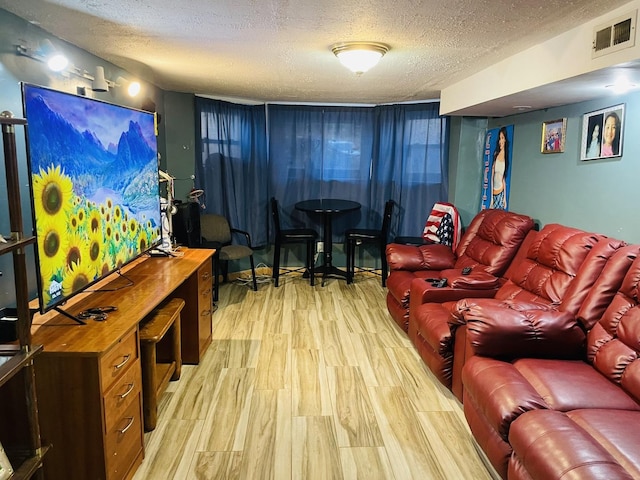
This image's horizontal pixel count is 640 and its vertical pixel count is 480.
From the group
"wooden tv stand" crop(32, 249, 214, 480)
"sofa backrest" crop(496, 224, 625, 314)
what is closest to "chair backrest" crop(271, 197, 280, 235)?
"sofa backrest" crop(496, 224, 625, 314)

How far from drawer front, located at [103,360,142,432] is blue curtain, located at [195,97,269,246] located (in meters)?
3.39

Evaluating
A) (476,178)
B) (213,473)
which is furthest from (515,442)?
(476,178)

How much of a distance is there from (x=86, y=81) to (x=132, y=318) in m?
1.82

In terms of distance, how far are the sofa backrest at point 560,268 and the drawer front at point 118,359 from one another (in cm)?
228

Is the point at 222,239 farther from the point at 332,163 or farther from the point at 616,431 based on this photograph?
the point at 616,431

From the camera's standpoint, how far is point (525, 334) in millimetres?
2436

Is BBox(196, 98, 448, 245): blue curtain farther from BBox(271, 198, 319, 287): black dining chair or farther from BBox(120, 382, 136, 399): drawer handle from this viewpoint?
BBox(120, 382, 136, 399): drawer handle

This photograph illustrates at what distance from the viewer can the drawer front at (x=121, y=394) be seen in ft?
6.41

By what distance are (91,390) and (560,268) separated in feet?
8.63

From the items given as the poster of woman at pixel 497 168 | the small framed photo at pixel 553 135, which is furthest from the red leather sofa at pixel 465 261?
the small framed photo at pixel 553 135

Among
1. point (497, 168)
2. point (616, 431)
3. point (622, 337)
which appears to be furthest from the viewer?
point (497, 168)

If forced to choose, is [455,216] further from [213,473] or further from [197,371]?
[213,473]

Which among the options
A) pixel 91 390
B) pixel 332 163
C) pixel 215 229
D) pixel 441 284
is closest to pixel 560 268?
pixel 441 284

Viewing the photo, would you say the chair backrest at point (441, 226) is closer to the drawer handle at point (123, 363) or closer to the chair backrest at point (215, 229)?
the chair backrest at point (215, 229)
